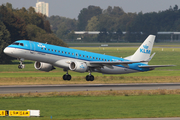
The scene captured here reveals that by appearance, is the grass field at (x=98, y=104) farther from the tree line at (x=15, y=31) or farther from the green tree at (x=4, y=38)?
the tree line at (x=15, y=31)

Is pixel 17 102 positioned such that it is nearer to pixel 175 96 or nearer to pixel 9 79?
pixel 175 96

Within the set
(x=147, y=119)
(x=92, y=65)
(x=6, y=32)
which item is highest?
(x=6, y=32)

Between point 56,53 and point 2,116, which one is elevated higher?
point 56,53

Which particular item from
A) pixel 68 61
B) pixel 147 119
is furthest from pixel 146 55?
pixel 147 119

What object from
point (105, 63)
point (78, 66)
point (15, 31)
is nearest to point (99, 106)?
point (78, 66)

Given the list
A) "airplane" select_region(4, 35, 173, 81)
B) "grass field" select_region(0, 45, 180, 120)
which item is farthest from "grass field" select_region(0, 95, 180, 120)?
"airplane" select_region(4, 35, 173, 81)

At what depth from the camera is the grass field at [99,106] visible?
81.2 ft

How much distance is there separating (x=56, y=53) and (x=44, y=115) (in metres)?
22.2

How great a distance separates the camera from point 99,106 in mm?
28516

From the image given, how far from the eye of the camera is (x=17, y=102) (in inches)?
1193

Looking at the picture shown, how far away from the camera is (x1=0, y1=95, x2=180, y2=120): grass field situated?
81.2ft

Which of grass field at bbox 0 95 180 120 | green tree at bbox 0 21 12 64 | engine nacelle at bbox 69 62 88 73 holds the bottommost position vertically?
grass field at bbox 0 95 180 120

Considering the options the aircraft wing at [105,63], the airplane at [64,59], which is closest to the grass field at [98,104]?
the airplane at [64,59]

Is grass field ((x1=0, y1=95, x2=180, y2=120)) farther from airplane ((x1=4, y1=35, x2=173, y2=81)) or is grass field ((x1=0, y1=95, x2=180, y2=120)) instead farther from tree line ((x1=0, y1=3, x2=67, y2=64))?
tree line ((x1=0, y1=3, x2=67, y2=64))
